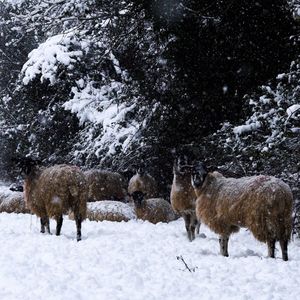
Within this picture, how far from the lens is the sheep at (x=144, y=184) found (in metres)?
16.2

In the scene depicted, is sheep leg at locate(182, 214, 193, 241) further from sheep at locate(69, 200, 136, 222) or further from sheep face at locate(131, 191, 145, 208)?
sheep at locate(69, 200, 136, 222)

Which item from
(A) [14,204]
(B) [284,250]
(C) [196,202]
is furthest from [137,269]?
(A) [14,204]

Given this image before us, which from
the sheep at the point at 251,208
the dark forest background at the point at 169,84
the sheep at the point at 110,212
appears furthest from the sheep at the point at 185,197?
the sheep at the point at 110,212

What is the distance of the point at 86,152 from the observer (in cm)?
1769

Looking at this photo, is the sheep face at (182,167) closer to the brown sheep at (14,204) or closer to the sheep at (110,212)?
the sheep at (110,212)

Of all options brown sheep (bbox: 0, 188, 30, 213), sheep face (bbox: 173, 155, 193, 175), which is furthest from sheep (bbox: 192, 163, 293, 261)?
brown sheep (bbox: 0, 188, 30, 213)

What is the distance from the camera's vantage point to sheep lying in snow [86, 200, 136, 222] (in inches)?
537

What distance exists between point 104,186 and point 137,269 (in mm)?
10100

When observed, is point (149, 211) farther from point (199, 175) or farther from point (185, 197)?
point (199, 175)

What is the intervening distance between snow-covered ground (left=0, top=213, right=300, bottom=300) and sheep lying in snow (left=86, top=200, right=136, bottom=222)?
3593 mm

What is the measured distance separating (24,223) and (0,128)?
17.6m

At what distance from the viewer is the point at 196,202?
9.24 m

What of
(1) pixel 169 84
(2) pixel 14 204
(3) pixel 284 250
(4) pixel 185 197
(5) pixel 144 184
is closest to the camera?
(3) pixel 284 250

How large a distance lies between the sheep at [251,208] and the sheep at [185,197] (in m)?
1.48
